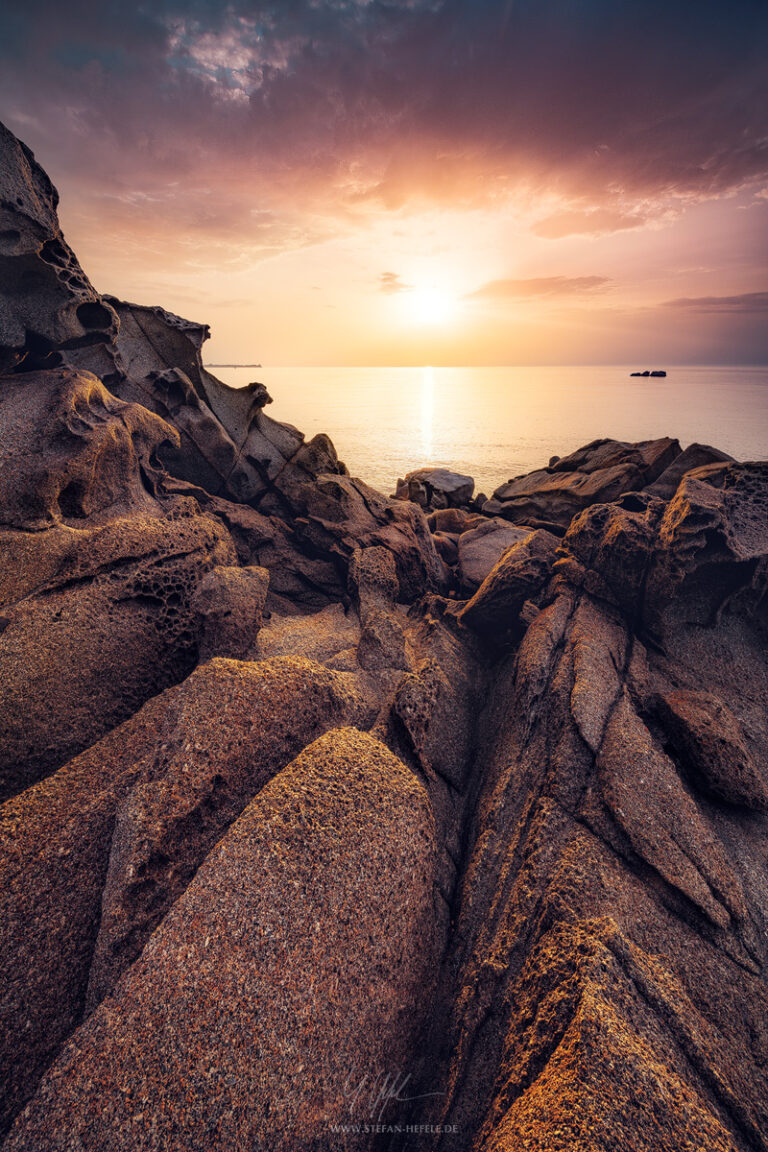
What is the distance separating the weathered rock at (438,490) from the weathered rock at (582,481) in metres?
1.60

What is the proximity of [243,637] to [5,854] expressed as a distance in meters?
3.41

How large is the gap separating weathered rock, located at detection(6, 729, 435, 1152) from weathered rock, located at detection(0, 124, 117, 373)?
9491 millimetres

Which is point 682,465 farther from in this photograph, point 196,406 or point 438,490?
point 196,406

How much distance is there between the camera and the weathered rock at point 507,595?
8.61 metres

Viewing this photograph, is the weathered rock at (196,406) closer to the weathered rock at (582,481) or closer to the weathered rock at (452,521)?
the weathered rock at (452,521)

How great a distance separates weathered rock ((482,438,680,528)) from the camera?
12.4 m

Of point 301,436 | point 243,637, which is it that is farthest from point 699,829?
point 301,436

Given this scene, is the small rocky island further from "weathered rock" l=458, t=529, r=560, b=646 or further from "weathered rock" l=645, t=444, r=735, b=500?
"weathered rock" l=645, t=444, r=735, b=500

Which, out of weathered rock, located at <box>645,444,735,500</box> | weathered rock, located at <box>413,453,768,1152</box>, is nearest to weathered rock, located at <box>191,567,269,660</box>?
weathered rock, located at <box>413,453,768,1152</box>

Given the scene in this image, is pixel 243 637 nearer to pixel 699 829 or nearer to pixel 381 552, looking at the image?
pixel 381 552

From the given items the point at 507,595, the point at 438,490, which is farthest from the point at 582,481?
the point at 507,595

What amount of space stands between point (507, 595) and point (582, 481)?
7493 mm
